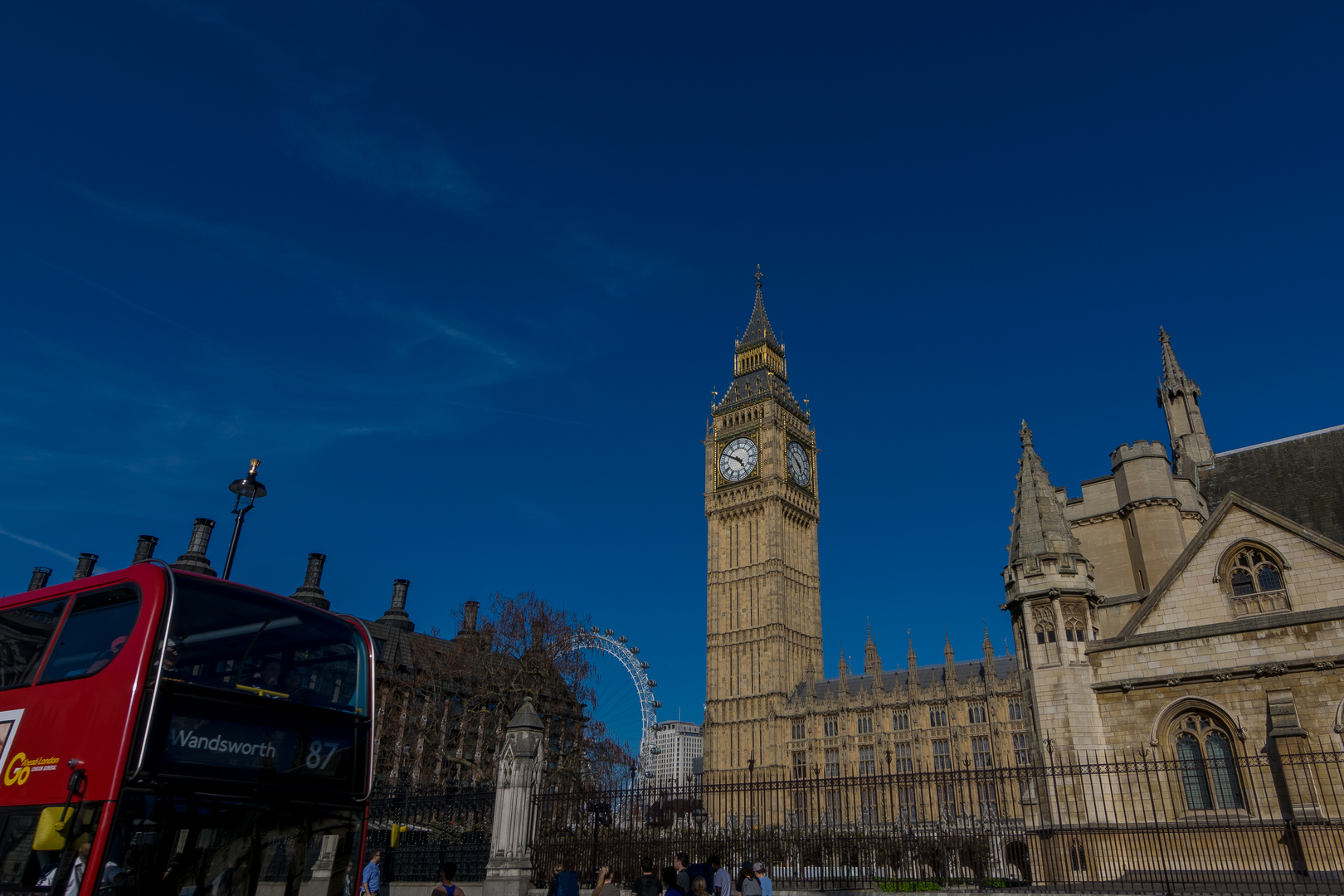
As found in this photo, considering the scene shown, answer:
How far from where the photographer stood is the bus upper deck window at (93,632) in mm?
6734

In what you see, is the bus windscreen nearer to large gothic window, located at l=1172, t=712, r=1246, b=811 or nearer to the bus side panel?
the bus side panel

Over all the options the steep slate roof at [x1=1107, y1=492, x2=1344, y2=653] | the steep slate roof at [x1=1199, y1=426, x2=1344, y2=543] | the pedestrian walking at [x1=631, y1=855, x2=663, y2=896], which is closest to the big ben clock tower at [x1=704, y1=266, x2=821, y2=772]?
the steep slate roof at [x1=1199, y1=426, x2=1344, y2=543]

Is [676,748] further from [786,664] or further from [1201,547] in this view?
[1201,547]

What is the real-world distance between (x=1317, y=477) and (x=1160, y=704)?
31.2 ft

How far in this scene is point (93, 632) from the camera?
23.0 feet

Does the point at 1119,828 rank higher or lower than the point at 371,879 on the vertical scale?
higher

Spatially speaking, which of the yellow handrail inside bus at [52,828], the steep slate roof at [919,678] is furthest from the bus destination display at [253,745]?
the steep slate roof at [919,678]

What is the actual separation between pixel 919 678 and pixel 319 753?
2360 inches

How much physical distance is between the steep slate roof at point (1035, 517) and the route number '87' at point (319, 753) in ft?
39.1

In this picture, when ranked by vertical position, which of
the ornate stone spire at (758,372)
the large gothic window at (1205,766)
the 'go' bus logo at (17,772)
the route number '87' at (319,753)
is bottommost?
the 'go' bus logo at (17,772)

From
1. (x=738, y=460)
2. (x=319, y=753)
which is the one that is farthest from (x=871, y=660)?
(x=319, y=753)

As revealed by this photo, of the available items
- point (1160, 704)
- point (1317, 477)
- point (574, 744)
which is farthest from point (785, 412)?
point (1160, 704)

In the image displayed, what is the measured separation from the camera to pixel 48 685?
6949mm

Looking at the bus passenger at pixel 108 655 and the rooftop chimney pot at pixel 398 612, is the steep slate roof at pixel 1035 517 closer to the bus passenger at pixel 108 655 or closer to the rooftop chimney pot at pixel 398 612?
the bus passenger at pixel 108 655
